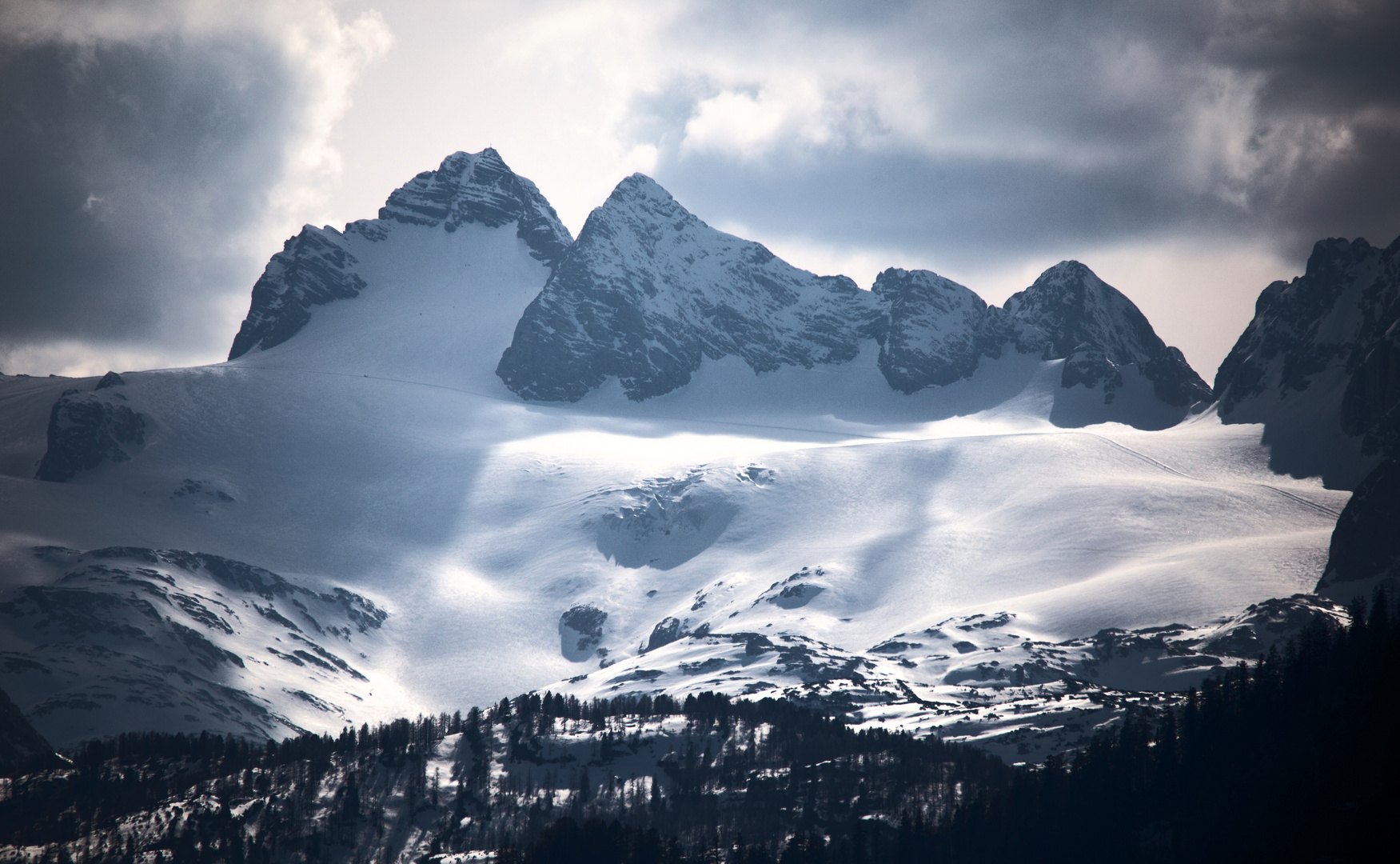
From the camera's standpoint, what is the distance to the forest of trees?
517 ft

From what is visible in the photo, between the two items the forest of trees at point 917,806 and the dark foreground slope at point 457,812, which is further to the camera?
the dark foreground slope at point 457,812

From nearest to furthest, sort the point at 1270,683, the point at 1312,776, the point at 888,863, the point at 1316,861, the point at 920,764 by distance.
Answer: the point at 1316,861, the point at 1312,776, the point at 888,863, the point at 1270,683, the point at 920,764

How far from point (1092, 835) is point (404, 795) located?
321 feet

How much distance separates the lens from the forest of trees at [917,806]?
517 feet

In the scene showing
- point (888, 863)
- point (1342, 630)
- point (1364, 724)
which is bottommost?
point (888, 863)

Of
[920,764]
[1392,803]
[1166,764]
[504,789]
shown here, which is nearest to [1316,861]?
[1392,803]

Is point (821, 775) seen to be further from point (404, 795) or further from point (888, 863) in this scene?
point (404, 795)

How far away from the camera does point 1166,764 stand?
177375 millimetres

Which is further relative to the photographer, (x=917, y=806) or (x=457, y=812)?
(x=457, y=812)

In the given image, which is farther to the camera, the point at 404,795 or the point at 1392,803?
the point at 404,795

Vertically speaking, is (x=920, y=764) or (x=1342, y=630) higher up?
(x=1342, y=630)

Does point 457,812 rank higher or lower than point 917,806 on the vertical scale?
higher

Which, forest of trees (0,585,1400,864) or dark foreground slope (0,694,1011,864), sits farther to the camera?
dark foreground slope (0,694,1011,864)

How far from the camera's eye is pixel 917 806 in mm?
182625
